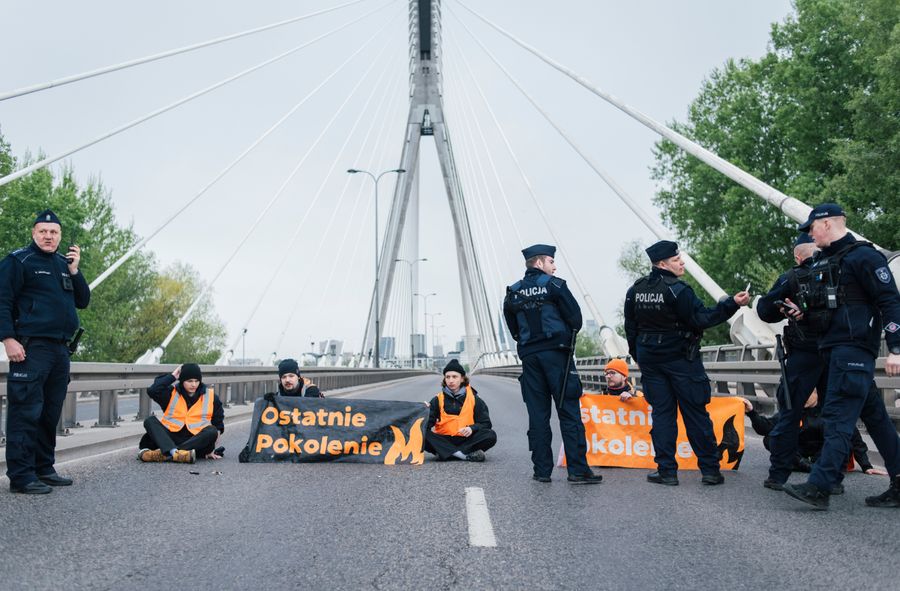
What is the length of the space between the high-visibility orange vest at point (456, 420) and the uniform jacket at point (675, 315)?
2.07 meters

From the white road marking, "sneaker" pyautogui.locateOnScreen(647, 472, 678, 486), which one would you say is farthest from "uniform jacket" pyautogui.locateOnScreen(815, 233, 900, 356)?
the white road marking

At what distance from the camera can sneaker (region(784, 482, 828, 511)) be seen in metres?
5.59

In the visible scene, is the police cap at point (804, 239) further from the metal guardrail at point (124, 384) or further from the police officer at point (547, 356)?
the metal guardrail at point (124, 384)

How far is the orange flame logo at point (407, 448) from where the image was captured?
8750 millimetres

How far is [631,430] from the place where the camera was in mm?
8500

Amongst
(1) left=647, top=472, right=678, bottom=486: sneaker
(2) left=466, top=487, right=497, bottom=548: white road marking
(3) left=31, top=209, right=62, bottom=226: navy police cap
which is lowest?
(1) left=647, top=472, right=678, bottom=486: sneaker

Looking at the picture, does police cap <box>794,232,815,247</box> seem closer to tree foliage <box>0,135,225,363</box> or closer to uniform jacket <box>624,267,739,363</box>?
uniform jacket <box>624,267,739,363</box>

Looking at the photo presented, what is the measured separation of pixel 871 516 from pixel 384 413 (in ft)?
15.8

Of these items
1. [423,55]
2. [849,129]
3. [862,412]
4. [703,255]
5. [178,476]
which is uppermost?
[423,55]

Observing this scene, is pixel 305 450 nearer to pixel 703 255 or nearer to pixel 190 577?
pixel 190 577

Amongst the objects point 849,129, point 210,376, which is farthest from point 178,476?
point 849,129

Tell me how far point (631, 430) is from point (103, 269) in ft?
143

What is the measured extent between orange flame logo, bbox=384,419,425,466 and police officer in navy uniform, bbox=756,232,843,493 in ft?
11.4

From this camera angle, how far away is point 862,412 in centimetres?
601
